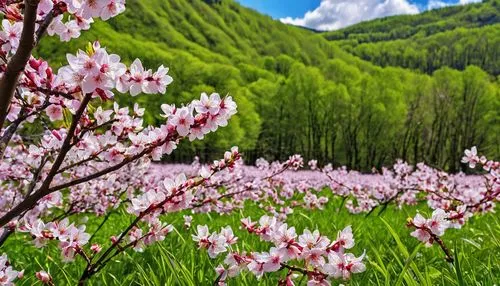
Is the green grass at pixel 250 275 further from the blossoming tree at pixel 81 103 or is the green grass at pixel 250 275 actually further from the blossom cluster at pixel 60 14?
the blossom cluster at pixel 60 14

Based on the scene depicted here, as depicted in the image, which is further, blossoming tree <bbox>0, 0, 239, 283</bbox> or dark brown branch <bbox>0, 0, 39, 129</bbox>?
blossoming tree <bbox>0, 0, 239, 283</bbox>

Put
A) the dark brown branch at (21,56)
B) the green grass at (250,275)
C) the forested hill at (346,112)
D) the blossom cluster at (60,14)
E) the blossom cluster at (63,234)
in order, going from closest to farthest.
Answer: the dark brown branch at (21,56) < the blossom cluster at (60,14) < the blossom cluster at (63,234) < the green grass at (250,275) < the forested hill at (346,112)

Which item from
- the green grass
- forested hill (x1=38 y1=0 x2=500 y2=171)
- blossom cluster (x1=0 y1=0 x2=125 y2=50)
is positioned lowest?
forested hill (x1=38 y1=0 x2=500 y2=171)

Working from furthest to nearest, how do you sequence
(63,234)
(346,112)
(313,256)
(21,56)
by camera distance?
(346,112)
(63,234)
(313,256)
(21,56)

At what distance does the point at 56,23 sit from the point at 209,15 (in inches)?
6044

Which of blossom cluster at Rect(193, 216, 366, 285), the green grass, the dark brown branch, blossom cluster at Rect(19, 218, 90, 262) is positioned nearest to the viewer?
the dark brown branch

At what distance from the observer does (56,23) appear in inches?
82.5

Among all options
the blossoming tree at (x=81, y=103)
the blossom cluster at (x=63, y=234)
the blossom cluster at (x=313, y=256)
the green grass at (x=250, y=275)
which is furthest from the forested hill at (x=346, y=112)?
the blossom cluster at (x=313, y=256)

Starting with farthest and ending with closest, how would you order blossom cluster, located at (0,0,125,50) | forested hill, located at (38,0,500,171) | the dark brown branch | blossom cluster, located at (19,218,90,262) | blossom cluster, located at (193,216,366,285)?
forested hill, located at (38,0,500,171), blossom cluster, located at (19,218,90,262), blossom cluster, located at (193,216,366,285), blossom cluster, located at (0,0,125,50), the dark brown branch

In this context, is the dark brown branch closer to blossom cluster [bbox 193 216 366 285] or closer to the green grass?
blossom cluster [bbox 193 216 366 285]

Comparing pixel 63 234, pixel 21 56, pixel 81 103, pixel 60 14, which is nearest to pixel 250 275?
pixel 63 234

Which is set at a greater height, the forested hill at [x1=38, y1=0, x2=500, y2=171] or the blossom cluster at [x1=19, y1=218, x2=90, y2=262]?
the blossom cluster at [x1=19, y1=218, x2=90, y2=262]

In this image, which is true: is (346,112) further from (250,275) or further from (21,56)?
(21,56)

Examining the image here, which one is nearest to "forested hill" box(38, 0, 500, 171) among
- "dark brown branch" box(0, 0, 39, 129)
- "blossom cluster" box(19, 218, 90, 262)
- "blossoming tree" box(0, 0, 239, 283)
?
"blossoming tree" box(0, 0, 239, 283)
